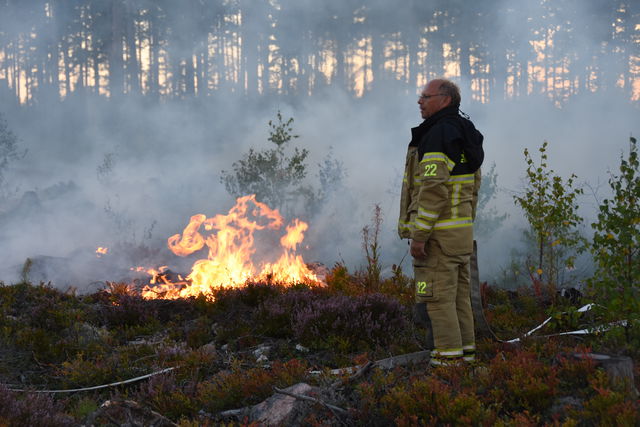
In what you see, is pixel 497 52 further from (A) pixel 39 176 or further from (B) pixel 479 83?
(A) pixel 39 176

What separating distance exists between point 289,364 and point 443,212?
1.74 metres

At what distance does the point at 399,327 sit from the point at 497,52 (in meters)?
49.2

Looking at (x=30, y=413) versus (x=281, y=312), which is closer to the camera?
(x=30, y=413)

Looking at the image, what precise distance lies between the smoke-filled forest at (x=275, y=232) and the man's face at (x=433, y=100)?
1.23 feet

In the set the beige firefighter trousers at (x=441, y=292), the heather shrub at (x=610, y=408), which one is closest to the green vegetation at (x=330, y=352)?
the heather shrub at (x=610, y=408)

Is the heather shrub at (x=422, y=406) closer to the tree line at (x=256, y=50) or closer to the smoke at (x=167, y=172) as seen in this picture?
the smoke at (x=167, y=172)

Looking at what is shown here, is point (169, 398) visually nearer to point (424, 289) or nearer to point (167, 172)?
point (424, 289)

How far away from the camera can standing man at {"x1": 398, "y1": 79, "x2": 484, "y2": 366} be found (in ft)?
13.1

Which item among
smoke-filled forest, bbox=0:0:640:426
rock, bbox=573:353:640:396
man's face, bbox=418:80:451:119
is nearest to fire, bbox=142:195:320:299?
smoke-filled forest, bbox=0:0:640:426

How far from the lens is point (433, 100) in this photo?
4.26m

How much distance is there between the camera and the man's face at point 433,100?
14.0ft

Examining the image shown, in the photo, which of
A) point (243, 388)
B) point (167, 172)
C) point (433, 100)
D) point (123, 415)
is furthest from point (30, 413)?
point (167, 172)

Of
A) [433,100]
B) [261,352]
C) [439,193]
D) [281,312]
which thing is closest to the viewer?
[439,193]

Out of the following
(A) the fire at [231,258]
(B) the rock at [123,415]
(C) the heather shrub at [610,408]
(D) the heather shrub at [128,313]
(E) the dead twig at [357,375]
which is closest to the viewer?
(C) the heather shrub at [610,408]
